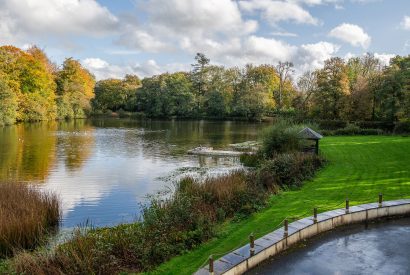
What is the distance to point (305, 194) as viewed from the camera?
14984mm

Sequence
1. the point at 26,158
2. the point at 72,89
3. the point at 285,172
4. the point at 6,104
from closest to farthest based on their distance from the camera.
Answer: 1. the point at 285,172
2. the point at 26,158
3. the point at 6,104
4. the point at 72,89

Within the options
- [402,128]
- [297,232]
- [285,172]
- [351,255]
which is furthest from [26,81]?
[351,255]

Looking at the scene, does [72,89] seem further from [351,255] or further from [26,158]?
[351,255]

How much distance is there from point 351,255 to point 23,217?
32.0 ft

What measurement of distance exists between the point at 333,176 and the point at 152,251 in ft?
39.8

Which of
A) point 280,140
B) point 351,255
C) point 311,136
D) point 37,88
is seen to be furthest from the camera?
point 37,88

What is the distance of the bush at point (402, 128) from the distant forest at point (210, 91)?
84.4 inches

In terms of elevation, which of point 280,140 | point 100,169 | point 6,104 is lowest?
point 100,169

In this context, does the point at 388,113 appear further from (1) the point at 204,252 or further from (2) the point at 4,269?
(2) the point at 4,269

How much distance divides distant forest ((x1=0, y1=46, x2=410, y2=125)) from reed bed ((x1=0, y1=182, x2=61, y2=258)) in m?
35.1

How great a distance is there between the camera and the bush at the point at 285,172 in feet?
54.8

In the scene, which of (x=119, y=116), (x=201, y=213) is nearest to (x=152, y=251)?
(x=201, y=213)

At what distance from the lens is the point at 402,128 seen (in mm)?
40906

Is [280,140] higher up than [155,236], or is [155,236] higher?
[280,140]
